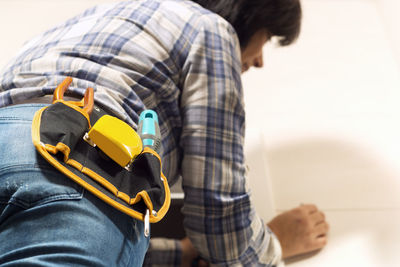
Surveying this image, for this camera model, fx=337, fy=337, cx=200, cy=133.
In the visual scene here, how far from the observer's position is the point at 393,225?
2.99 feet

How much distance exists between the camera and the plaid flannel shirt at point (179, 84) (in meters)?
0.50

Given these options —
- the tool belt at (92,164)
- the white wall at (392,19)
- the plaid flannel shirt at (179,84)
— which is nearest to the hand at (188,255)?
the plaid flannel shirt at (179,84)

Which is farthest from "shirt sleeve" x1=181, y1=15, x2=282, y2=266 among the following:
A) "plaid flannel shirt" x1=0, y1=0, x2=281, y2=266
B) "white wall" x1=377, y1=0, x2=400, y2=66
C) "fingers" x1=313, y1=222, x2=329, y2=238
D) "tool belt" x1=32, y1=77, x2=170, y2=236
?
"white wall" x1=377, y1=0, x2=400, y2=66

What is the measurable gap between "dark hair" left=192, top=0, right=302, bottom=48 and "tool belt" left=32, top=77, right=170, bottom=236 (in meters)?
0.39

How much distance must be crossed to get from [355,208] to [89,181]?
82cm

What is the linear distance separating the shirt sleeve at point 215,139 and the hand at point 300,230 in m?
0.25

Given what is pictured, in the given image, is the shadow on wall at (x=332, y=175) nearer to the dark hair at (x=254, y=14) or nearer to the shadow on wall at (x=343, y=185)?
the shadow on wall at (x=343, y=185)

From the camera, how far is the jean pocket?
0.36 metres

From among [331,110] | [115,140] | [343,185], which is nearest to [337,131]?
[331,110]

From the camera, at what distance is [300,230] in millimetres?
872

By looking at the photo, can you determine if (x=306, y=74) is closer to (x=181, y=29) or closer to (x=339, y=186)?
(x=339, y=186)

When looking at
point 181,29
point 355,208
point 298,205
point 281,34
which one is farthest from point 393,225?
point 181,29

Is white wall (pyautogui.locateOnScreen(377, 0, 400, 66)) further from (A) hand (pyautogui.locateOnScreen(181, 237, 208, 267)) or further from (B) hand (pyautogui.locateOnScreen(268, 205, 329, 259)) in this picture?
(A) hand (pyautogui.locateOnScreen(181, 237, 208, 267))

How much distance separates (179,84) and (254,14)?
0.24 metres
